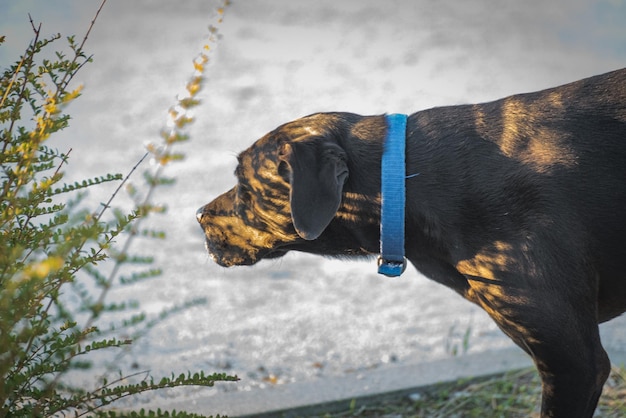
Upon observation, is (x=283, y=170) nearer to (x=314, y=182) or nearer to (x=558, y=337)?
(x=314, y=182)

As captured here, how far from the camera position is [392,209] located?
10.4 feet

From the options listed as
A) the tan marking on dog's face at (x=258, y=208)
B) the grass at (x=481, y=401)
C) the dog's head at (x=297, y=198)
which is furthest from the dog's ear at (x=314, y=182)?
the grass at (x=481, y=401)

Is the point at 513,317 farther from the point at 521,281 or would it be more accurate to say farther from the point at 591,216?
the point at 591,216

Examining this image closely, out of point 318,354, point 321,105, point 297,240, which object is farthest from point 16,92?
point 321,105

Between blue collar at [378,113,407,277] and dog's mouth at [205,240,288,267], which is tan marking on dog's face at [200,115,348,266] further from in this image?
blue collar at [378,113,407,277]

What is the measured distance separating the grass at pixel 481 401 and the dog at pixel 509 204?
3.60ft

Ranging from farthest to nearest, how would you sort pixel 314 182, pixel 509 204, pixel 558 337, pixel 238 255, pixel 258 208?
pixel 238 255 → pixel 258 208 → pixel 314 182 → pixel 509 204 → pixel 558 337

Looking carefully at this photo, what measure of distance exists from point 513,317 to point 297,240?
0.98 m

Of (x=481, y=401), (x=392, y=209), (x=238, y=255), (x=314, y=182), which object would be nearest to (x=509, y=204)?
(x=392, y=209)

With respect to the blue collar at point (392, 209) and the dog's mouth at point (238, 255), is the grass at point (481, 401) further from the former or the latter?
the blue collar at point (392, 209)

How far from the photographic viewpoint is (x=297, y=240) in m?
3.50

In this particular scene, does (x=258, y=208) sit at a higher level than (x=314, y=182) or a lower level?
lower

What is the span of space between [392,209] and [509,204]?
1.44ft

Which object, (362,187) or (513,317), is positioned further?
(362,187)
